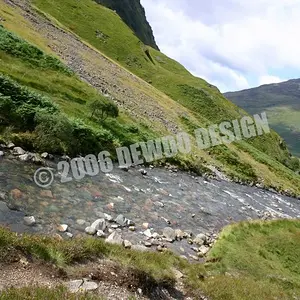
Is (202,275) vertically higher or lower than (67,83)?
lower

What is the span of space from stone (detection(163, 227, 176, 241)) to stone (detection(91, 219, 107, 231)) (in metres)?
3.52

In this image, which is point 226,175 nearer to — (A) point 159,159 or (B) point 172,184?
(A) point 159,159

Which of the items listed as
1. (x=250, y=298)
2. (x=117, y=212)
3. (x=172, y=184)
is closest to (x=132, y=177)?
(x=172, y=184)

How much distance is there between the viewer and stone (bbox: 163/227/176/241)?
692 inches

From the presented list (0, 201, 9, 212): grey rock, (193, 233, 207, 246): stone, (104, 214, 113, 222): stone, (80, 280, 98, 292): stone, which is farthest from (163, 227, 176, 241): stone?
(80, 280, 98, 292): stone

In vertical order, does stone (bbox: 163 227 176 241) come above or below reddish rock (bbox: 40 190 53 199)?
below

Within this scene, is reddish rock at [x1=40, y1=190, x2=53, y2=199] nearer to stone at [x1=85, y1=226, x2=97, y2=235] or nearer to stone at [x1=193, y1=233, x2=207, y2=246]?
stone at [x1=85, y1=226, x2=97, y2=235]

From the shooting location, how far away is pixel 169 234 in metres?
17.9

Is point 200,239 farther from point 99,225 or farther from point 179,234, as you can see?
point 99,225

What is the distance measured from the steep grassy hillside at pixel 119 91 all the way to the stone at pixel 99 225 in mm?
9538

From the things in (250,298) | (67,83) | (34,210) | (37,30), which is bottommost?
(250,298)

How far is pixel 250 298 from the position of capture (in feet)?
42.6

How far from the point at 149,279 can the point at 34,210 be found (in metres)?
6.43

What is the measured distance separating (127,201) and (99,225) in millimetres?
5098
